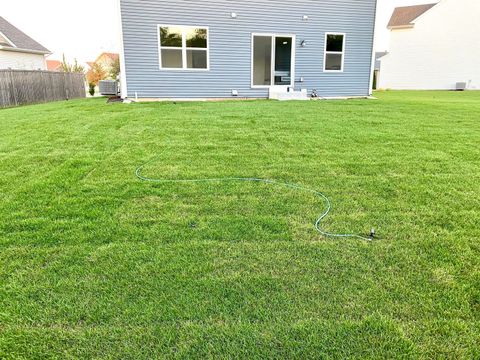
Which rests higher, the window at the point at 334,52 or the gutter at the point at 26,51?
the gutter at the point at 26,51

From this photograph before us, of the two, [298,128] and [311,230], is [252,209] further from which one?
[298,128]

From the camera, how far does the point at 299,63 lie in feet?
38.8

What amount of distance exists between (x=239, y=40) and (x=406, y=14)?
21924mm

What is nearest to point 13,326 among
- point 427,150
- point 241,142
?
point 241,142

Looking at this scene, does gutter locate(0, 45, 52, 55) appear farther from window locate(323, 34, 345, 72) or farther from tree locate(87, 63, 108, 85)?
window locate(323, 34, 345, 72)

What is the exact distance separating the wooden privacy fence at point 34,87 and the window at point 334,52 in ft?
36.0

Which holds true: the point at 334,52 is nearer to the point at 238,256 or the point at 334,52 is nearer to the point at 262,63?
the point at 262,63

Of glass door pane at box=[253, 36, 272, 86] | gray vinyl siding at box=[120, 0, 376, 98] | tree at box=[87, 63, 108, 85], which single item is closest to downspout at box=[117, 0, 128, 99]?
gray vinyl siding at box=[120, 0, 376, 98]

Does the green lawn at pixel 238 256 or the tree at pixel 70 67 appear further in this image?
the tree at pixel 70 67

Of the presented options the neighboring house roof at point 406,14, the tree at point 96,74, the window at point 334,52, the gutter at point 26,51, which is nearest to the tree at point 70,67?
the tree at point 96,74

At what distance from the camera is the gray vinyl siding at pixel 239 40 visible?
10469mm

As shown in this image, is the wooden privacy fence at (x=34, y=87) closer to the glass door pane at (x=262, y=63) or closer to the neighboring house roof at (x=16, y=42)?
the glass door pane at (x=262, y=63)

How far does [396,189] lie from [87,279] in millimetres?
2684

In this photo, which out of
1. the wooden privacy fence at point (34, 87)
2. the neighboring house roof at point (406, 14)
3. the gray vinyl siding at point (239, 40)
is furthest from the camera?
the neighboring house roof at point (406, 14)
